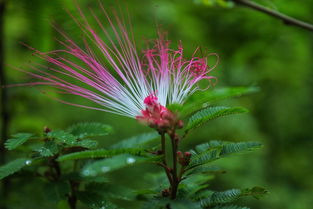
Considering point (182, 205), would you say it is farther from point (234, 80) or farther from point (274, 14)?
point (234, 80)

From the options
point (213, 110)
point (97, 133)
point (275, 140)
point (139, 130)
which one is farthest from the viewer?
point (275, 140)

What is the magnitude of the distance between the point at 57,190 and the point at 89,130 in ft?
1.04

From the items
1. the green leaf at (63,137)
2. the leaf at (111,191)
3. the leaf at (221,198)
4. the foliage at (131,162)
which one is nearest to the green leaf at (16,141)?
the foliage at (131,162)

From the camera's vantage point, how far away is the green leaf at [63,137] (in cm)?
162

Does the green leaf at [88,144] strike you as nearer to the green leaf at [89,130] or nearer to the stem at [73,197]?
the green leaf at [89,130]

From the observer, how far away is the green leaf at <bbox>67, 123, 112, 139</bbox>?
183cm

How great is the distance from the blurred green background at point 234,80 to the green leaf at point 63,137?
28.3 inches

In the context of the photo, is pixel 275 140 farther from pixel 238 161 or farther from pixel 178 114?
pixel 178 114

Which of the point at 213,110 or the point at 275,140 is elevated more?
the point at 275,140

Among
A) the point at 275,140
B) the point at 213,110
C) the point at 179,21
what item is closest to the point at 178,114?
the point at 213,110

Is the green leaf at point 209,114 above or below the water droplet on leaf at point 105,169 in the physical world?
above

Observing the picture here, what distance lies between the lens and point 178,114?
4.93 feet

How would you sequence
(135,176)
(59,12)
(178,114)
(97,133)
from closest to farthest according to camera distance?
(178,114) < (97,133) < (59,12) < (135,176)

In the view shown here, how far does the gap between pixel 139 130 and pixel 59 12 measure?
3.72 m
